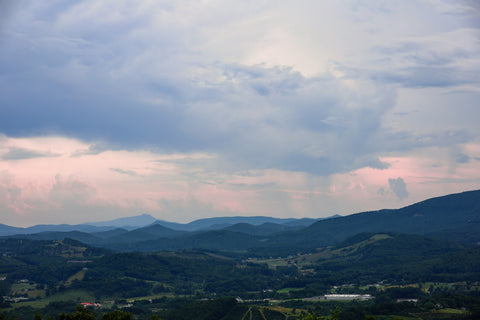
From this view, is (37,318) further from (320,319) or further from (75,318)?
(320,319)

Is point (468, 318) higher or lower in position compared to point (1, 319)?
lower

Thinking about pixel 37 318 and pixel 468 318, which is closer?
pixel 37 318

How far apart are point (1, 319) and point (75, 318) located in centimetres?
2081

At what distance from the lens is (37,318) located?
116375 mm

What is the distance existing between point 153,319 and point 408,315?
12945 centimetres

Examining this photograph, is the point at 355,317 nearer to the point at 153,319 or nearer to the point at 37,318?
the point at 153,319

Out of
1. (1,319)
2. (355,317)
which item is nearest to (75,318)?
(1,319)

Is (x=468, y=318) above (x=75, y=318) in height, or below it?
below

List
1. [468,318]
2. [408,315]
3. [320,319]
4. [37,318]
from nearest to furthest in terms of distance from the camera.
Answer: [320,319] < [37,318] < [468,318] < [408,315]

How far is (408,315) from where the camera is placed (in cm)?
19912

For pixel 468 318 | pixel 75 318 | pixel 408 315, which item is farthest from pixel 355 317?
pixel 75 318

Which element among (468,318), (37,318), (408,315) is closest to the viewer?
(37,318)

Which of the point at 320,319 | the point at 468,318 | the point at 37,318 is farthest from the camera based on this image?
the point at 468,318

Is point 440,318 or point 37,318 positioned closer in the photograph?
point 37,318
